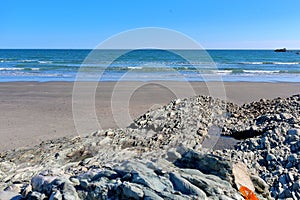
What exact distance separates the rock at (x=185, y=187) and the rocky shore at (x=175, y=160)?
0.01 m

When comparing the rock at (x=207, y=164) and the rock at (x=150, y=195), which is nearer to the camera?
the rock at (x=150, y=195)

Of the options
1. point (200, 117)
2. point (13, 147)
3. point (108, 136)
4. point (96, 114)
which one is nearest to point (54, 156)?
point (108, 136)

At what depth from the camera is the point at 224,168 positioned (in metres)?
4.73

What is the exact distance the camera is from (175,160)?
513 cm

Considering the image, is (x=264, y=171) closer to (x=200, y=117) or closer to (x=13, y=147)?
(x=200, y=117)

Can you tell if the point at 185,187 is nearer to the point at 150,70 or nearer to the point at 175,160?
the point at 175,160

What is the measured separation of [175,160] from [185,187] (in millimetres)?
1020

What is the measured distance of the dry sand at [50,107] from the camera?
1053cm

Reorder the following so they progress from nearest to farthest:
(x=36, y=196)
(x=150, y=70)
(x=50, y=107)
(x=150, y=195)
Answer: (x=150, y=195) < (x=36, y=196) < (x=50, y=107) < (x=150, y=70)

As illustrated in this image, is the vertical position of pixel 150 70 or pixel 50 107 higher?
pixel 150 70

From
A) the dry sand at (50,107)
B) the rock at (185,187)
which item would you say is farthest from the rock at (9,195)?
the dry sand at (50,107)

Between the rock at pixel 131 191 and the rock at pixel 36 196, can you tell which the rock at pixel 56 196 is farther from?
the rock at pixel 131 191

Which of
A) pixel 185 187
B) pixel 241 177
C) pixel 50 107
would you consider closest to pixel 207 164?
pixel 241 177

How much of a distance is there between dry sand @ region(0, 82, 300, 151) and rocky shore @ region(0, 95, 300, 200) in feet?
6.37
